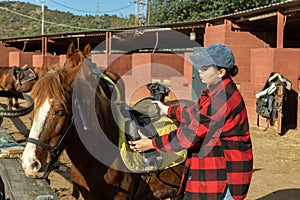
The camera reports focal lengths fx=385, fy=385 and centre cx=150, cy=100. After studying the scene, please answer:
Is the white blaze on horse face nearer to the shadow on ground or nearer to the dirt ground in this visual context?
the dirt ground

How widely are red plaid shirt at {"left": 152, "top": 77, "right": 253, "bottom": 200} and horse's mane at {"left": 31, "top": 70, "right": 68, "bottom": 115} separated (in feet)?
2.24

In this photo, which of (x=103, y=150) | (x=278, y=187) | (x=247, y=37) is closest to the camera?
(x=103, y=150)

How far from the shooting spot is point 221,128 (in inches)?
90.7

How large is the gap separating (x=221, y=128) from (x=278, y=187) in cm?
395

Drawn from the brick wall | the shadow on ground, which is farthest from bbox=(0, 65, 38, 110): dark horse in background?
the shadow on ground

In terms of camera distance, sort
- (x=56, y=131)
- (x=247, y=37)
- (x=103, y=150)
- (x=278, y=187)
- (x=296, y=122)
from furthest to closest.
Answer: (x=247, y=37) → (x=296, y=122) → (x=278, y=187) → (x=103, y=150) → (x=56, y=131)

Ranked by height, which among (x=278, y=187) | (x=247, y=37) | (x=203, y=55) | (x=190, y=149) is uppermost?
(x=247, y=37)

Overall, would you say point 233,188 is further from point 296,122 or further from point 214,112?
point 296,122

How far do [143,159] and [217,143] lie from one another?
875 mm

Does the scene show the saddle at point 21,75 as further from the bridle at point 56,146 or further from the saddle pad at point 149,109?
the bridle at point 56,146

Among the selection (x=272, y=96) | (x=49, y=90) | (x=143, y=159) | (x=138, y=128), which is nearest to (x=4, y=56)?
(x=272, y=96)

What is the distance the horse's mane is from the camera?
2.44 m

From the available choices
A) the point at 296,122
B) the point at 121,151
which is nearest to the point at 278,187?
the point at 121,151

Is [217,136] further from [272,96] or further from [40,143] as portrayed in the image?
[272,96]
